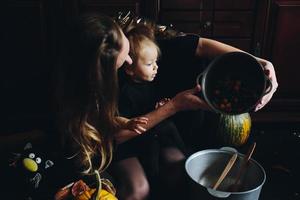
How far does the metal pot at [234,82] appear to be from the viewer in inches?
48.7

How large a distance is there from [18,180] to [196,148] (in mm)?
643

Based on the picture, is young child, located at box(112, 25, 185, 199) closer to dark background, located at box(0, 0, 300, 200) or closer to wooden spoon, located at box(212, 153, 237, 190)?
wooden spoon, located at box(212, 153, 237, 190)

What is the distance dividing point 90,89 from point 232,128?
60cm

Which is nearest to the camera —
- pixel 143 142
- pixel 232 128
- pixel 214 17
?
pixel 143 142

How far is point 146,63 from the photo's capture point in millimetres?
1343

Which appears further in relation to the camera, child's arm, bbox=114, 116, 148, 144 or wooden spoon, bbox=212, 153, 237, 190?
wooden spoon, bbox=212, 153, 237, 190

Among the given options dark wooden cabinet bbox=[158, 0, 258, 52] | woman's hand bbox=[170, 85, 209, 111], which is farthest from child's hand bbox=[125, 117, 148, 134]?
dark wooden cabinet bbox=[158, 0, 258, 52]

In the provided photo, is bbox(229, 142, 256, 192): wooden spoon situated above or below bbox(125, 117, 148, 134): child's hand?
below

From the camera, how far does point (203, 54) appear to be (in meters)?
1.47

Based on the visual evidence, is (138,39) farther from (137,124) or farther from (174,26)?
(174,26)

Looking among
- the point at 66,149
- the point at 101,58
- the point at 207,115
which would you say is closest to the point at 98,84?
the point at 101,58

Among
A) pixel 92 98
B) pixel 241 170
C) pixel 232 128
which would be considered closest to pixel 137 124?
pixel 92 98

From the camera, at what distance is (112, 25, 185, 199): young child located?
4.40 ft

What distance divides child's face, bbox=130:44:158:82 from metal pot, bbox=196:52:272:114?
6.3 inches
